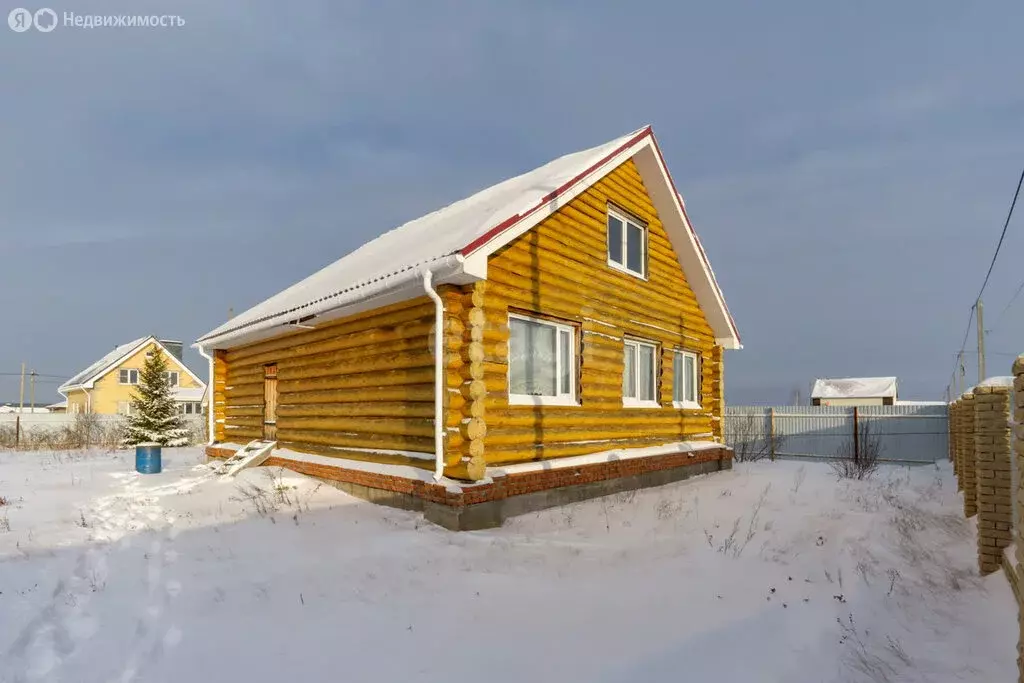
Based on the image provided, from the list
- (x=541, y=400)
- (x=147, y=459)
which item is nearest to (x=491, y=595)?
(x=541, y=400)

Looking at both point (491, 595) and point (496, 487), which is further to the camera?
point (496, 487)

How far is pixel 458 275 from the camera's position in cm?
794

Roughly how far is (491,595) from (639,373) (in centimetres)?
778

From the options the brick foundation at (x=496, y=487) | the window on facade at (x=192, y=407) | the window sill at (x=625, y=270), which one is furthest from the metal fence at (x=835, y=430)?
the window on facade at (x=192, y=407)

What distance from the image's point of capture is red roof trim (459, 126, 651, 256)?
25.8 ft

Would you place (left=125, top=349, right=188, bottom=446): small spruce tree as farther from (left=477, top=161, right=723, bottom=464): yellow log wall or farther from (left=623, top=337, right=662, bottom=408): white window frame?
(left=623, top=337, right=662, bottom=408): white window frame

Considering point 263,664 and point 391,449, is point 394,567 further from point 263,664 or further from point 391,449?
point 391,449

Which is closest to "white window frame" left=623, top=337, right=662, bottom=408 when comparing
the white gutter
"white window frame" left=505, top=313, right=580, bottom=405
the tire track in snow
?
"white window frame" left=505, top=313, right=580, bottom=405

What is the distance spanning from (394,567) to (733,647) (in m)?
3.40

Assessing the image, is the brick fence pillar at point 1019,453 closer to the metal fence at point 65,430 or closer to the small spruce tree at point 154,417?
the small spruce tree at point 154,417

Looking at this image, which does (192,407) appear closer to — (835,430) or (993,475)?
(835,430)

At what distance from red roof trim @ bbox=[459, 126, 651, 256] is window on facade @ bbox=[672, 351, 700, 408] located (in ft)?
16.9

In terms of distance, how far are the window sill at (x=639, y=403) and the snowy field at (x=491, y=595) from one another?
2.91 meters

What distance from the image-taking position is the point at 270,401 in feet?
45.9
